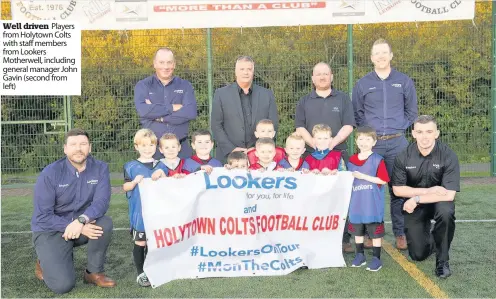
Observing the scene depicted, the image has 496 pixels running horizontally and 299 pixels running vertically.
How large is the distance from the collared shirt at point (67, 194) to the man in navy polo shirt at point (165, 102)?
1.03 meters

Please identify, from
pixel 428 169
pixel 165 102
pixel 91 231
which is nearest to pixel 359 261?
pixel 428 169

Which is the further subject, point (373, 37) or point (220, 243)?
point (373, 37)

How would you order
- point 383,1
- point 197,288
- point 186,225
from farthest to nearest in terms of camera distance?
point 383,1 → point 186,225 → point 197,288

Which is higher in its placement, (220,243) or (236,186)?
(236,186)

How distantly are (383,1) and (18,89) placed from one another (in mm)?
6673

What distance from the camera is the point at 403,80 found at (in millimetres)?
6004

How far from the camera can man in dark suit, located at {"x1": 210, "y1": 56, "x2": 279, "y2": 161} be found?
5.89 meters

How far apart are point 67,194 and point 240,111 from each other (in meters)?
1.94

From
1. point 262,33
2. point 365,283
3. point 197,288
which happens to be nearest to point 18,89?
point 262,33

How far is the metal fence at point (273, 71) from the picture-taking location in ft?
32.9

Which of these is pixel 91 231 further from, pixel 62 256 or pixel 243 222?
pixel 243 222

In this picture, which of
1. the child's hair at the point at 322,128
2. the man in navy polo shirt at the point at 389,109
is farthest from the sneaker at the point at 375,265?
the child's hair at the point at 322,128

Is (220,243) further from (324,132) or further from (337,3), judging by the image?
(337,3)

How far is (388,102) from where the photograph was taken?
5965 mm
